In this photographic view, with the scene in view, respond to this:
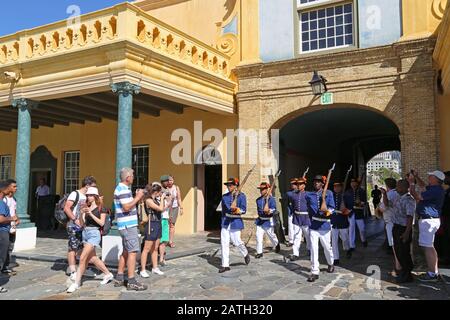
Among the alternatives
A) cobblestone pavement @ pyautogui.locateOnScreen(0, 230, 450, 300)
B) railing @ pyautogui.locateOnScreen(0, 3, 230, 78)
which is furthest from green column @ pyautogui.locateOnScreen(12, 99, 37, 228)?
A: cobblestone pavement @ pyautogui.locateOnScreen(0, 230, 450, 300)

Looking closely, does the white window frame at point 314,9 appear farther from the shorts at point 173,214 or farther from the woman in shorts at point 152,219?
the woman in shorts at point 152,219

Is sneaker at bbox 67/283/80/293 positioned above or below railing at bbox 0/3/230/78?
below

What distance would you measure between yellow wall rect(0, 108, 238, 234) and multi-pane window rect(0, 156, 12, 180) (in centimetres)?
154

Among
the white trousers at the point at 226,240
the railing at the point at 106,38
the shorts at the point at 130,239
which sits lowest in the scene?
the white trousers at the point at 226,240

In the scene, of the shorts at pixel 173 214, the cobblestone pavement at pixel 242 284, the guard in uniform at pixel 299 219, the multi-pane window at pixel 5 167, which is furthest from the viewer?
the multi-pane window at pixel 5 167

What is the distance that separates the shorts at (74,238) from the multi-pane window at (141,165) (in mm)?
6892

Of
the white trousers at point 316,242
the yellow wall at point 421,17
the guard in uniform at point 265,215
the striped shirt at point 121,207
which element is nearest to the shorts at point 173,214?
the guard in uniform at point 265,215

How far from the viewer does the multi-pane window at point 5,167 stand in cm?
1652

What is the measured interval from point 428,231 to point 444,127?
416 centimetres

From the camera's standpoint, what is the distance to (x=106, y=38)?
28.5 feet

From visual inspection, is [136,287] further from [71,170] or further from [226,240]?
[71,170]

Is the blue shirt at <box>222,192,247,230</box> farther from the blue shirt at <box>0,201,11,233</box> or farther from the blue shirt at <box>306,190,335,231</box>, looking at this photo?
the blue shirt at <box>0,201,11,233</box>

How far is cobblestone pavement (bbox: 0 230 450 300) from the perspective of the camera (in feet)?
19.1

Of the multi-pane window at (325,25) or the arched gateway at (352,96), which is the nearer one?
the arched gateway at (352,96)
